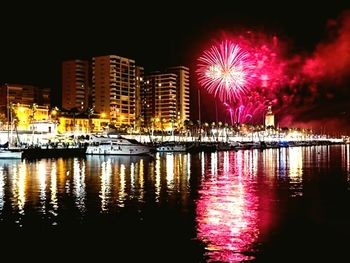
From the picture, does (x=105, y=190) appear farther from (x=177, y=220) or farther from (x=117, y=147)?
(x=117, y=147)

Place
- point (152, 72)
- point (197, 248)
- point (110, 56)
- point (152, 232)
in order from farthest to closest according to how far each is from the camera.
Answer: point (152, 72)
point (110, 56)
point (152, 232)
point (197, 248)

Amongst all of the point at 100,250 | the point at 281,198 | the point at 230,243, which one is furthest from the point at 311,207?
the point at 100,250

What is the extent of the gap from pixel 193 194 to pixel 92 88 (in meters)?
148

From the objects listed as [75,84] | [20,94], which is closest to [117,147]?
[20,94]

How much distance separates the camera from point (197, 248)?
13281mm

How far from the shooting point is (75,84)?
16788 centimetres

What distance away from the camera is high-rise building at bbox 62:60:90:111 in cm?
16775

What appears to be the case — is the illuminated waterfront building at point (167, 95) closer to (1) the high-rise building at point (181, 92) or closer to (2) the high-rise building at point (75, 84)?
(1) the high-rise building at point (181, 92)

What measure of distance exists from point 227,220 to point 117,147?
49.2 meters

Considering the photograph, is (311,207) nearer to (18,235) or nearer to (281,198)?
(281,198)

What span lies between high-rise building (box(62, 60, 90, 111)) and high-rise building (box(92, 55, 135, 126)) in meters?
4.52

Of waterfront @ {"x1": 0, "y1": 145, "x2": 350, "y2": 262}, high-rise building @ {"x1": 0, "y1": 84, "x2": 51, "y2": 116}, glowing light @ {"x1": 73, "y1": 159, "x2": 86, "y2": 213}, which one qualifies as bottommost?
waterfront @ {"x1": 0, "y1": 145, "x2": 350, "y2": 262}

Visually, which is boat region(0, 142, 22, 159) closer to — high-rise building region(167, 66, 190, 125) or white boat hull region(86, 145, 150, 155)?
white boat hull region(86, 145, 150, 155)

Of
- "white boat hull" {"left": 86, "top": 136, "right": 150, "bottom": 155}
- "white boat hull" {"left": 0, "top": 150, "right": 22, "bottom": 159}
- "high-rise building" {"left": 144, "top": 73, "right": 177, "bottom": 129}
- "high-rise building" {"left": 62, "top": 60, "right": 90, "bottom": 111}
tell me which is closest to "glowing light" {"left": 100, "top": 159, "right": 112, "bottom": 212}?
"white boat hull" {"left": 0, "top": 150, "right": 22, "bottom": 159}
